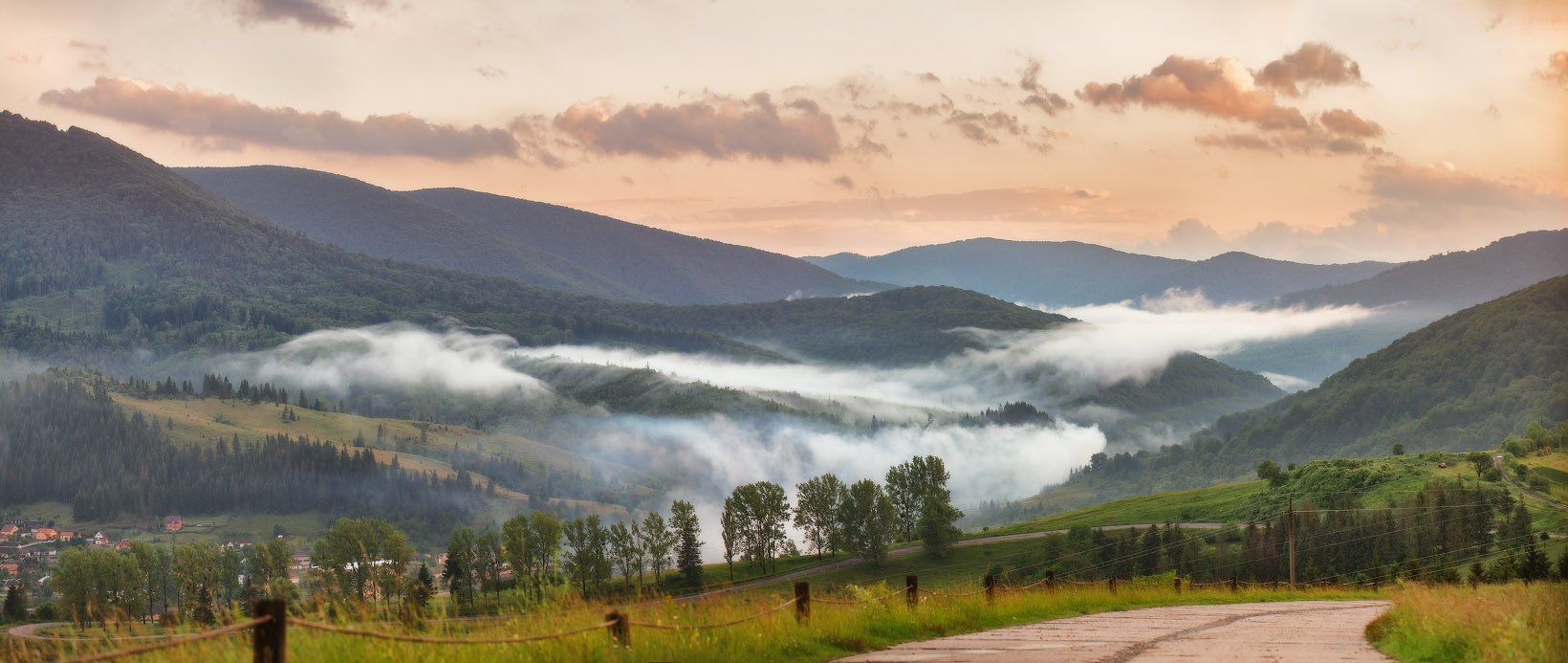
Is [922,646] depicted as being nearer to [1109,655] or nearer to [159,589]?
[1109,655]

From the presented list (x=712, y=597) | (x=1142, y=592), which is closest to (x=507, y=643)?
(x=712, y=597)

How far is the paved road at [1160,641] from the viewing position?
20.4m

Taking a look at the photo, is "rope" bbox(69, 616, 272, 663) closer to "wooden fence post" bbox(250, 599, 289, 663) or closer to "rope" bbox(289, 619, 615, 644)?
"wooden fence post" bbox(250, 599, 289, 663)

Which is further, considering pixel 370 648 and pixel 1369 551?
pixel 1369 551

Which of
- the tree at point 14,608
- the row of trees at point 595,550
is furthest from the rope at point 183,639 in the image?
the tree at point 14,608

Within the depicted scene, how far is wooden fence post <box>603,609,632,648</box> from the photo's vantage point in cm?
1784

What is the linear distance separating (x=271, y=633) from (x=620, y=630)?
627cm

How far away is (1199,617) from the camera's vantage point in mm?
33500

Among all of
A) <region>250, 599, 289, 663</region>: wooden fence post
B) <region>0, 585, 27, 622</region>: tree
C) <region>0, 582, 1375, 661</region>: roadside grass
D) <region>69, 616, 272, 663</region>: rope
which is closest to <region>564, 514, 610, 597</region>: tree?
<region>0, 585, 27, 622</region>: tree

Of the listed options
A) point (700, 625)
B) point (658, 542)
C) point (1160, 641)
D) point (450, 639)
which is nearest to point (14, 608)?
point (658, 542)

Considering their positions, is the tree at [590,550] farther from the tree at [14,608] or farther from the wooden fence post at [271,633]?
the wooden fence post at [271,633]

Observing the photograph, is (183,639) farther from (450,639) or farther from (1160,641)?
(1160,641)

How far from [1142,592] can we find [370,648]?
3724 cm

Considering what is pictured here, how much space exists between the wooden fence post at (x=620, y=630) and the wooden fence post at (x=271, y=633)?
6.01m
